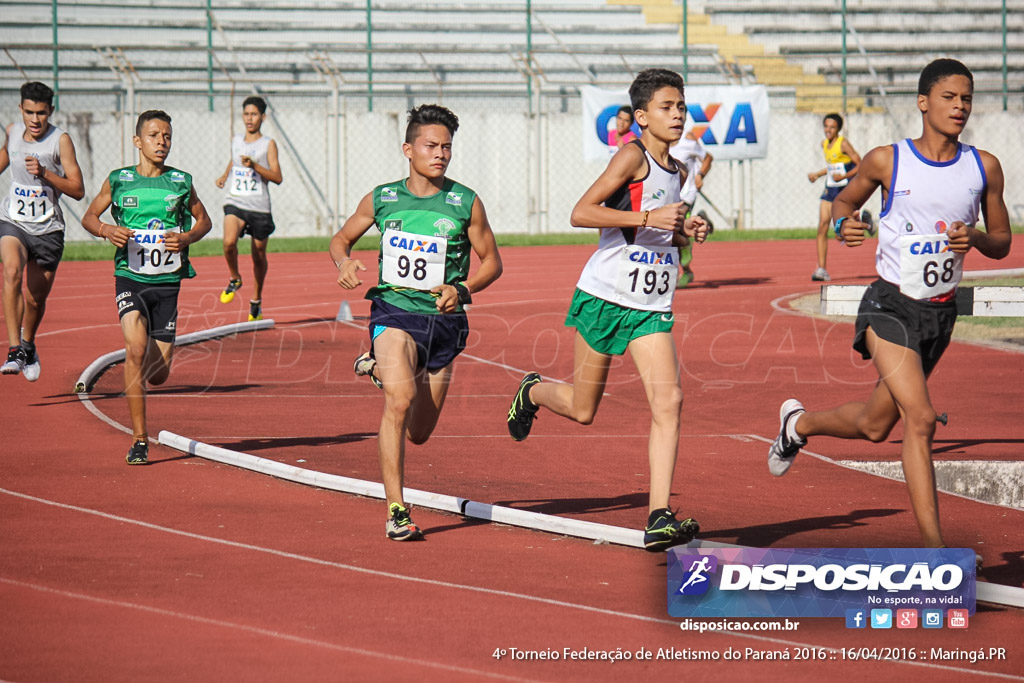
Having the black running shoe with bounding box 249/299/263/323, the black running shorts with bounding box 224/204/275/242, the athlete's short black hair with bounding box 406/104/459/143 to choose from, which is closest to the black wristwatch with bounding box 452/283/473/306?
the athlete's short black hair with bounding box 406/104/459/143

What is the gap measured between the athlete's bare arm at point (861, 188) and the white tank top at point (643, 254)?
79 cm

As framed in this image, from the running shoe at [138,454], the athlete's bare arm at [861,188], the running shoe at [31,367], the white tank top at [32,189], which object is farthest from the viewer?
the white tank top at [32,189]

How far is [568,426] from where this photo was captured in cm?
1003

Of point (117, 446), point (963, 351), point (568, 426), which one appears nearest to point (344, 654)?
point (117, 446)

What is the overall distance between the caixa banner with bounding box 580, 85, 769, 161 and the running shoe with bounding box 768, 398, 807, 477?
65.8ft

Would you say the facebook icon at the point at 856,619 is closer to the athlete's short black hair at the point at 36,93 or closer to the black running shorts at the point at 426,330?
the black running shorts at the point at 426,330

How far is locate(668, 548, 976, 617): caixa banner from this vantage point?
5.09 meters

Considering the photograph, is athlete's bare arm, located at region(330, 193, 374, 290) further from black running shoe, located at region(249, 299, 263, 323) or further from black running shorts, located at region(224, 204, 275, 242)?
black running shorts, located at region(224, 204, 275, 242)

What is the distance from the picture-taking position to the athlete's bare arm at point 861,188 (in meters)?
5.92

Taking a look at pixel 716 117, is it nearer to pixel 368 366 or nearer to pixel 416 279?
pixel 416 279

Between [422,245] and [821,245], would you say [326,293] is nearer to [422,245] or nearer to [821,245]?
[821,245]

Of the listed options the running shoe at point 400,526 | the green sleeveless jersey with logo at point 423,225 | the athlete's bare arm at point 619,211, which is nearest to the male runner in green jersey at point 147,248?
the green sleeveless jersey with logo at point 423,225

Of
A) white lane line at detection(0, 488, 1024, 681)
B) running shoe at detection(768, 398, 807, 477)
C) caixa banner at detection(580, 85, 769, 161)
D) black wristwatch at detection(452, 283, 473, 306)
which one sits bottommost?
white lane line at detection(0, 488, 1024, 681)

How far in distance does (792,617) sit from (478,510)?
2.08 meters
